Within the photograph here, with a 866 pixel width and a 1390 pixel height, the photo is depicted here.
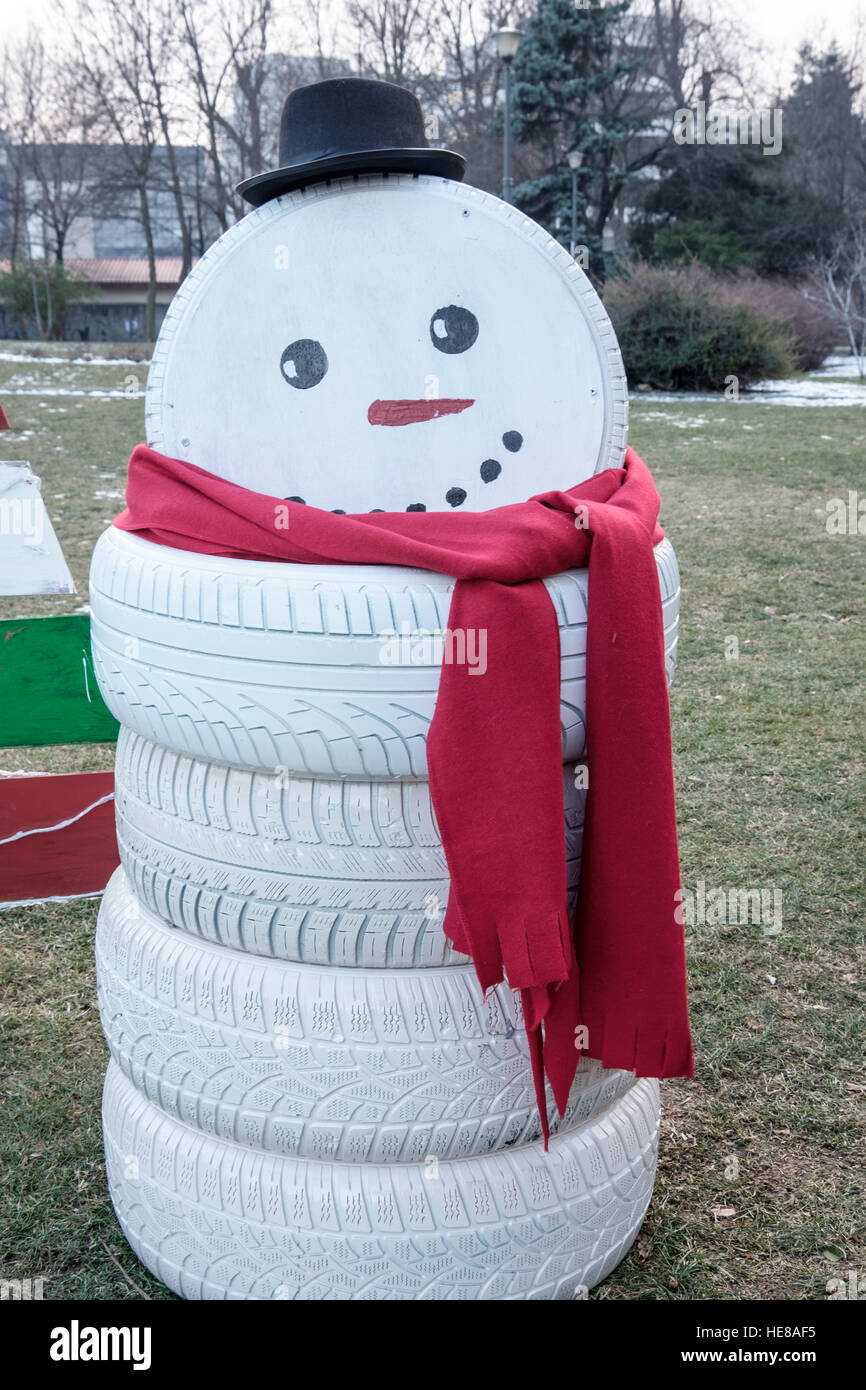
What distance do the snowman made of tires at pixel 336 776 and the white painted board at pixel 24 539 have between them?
44.2 inches

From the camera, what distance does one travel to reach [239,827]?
182 centimetres

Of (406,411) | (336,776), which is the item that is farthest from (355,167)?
(336,776)

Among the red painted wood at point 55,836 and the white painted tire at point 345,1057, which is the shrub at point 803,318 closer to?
the red painted wood at point 55,836

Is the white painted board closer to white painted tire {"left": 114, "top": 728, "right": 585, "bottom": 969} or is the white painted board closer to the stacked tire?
the stacked tire

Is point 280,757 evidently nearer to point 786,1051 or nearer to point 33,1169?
point 33,1169

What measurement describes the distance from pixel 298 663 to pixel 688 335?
18241 mm

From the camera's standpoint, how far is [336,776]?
1.75 meters

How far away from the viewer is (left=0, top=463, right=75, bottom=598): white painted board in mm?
3027

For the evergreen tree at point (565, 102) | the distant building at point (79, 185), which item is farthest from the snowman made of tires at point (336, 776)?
the distant building at point (79, 185)

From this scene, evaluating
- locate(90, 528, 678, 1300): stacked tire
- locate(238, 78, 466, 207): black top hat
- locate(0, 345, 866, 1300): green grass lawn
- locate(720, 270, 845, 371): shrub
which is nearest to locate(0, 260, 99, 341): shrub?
locate(720, 270, 845, 371): shrub

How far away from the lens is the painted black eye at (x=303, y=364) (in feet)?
6.44

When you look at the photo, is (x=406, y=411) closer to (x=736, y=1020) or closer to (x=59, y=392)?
(x=736, y=1020)

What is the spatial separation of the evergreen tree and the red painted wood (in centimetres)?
2482
